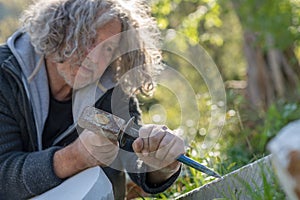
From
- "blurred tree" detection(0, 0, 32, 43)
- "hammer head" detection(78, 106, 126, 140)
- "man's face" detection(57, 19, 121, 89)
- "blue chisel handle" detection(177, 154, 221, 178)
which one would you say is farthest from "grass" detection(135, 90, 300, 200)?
"blurred tree" detection(0, 0, 32, 43)

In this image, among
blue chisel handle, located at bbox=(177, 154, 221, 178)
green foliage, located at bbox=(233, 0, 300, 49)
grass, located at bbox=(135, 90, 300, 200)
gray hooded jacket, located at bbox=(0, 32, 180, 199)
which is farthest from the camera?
green foliage, located at bbox=(233, 0, 300, 49)

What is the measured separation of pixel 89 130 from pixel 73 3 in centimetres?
83

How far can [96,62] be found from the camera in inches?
110

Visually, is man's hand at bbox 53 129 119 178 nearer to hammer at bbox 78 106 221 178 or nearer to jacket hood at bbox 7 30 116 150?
hammer at bbox 78 106 221 178

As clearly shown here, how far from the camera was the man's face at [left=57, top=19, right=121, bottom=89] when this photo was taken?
278cm

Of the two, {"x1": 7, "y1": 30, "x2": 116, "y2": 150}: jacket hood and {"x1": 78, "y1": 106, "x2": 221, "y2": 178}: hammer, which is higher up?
{"x1": 78, "y1": 106, "x2": 221, "y2": 178}: hammer

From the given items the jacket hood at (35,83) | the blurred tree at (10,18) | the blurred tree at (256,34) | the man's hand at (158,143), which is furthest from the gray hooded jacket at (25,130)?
the blurred tree at (10,18)

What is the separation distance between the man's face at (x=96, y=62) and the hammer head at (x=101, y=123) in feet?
1.85

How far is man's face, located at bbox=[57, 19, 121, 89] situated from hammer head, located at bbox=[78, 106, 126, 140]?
0.56m

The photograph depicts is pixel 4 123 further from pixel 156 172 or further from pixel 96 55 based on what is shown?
pixel 156 172

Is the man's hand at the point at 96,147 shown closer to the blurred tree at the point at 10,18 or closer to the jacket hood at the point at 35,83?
the jacket hood at the point at 35,83

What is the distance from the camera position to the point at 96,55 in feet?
9.11

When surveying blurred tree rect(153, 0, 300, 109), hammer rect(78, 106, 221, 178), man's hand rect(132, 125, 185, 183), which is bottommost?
blurred tree rect(153, 0, 300, 109)

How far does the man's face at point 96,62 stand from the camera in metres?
2.78
